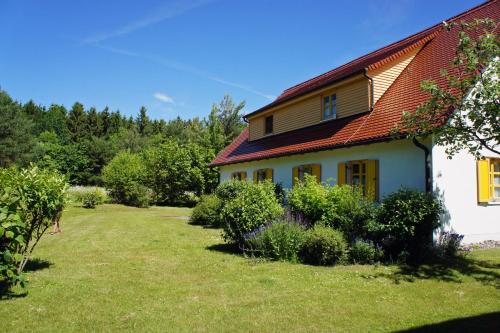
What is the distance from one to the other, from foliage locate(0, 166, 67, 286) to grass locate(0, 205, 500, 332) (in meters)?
0.62

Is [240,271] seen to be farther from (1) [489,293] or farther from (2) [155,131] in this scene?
(2) [155,131]

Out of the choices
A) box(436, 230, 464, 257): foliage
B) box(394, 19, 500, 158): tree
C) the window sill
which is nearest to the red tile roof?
box(394, 19, 500, 158): tree

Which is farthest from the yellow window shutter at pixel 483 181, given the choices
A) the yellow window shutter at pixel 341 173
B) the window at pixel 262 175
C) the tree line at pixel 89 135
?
the tree line at pixel 89 135

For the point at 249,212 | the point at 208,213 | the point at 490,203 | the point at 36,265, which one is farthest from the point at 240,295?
the point at 208,213

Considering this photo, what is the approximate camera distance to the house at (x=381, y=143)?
34.7ft

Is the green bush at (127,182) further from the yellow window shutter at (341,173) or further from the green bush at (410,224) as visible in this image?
the green bush at (410,224)

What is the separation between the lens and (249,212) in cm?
1020

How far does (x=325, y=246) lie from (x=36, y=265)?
652cm

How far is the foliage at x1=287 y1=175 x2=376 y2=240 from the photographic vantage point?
31.1 ft

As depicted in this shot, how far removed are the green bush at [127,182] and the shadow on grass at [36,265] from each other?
74.4 ft

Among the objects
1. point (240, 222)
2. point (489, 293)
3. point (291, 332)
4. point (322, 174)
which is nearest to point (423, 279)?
point (489, 293)

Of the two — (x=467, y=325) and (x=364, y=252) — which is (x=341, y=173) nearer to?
(x=364, y=252)

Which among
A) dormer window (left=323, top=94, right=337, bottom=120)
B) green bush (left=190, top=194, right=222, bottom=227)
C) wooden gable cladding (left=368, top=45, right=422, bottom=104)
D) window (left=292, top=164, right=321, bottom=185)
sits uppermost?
wooden gable cladding (left=368, top=45, right=422, bottom=104)

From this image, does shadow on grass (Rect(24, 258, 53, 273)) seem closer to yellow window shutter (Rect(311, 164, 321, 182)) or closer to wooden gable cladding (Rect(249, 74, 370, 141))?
yellow window shutter (Rect(311, 164, 321, 182))
